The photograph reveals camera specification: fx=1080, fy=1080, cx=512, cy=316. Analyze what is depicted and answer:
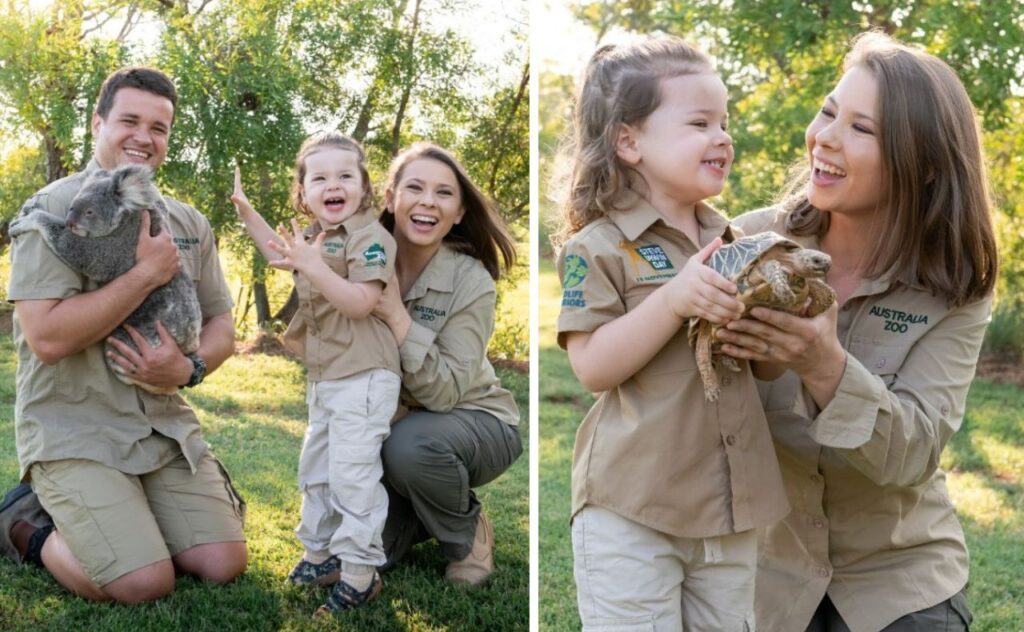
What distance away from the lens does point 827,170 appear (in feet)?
7.37

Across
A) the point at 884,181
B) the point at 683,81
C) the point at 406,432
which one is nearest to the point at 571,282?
the point at 683,81

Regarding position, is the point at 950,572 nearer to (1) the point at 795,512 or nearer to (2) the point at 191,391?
(1) the point at 795,512

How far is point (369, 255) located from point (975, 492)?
10.8 feet

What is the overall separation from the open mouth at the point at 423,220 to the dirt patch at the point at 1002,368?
486 centimetres

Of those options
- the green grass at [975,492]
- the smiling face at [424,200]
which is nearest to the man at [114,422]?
the smiling face at [424,200]

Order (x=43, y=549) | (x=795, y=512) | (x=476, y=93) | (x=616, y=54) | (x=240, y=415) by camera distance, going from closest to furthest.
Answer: (x=616, y=54), (x=795, y=512), (x=43, y=549), (x=240, y=415), (x=476, y=93)

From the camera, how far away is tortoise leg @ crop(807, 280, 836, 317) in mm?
1849

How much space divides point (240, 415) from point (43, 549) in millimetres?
1189

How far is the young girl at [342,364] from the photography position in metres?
3.06

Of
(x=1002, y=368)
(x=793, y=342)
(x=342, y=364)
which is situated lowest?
(x=1002, y=368)

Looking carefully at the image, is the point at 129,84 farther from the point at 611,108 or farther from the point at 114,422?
the point at 611,108

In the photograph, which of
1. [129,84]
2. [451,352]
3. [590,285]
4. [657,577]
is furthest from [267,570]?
[590,285]

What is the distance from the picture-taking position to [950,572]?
91.7 inches

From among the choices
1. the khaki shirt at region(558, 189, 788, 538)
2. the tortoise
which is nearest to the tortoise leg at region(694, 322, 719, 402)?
the tortoise
